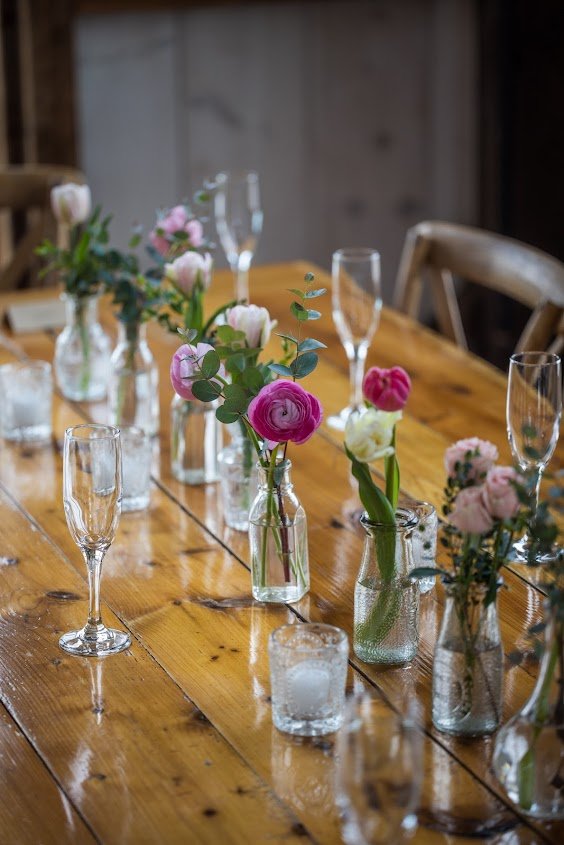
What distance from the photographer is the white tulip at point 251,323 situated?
4.29 feet

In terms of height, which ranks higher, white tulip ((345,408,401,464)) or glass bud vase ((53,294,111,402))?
white tulip ((345,408,401,464))

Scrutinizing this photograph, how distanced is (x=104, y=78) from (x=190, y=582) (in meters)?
2.50

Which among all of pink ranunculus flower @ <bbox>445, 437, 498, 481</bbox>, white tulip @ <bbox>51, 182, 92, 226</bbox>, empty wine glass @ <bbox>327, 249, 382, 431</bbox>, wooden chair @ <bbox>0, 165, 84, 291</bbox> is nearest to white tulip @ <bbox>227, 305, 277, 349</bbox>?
pink ranunculus flower @ <bbox>445, 437, 498, 481</bbox>

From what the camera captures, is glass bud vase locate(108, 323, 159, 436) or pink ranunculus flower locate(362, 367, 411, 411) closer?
pink ranunculus flower locate(362, 367, 411, 411)

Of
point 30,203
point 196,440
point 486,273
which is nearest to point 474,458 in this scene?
point 196,440

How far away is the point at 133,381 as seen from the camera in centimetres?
174

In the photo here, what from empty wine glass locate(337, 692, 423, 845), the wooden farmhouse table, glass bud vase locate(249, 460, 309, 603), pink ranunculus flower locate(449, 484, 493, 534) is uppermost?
pink ranunculus flower locate(449, 484, 493, 534)

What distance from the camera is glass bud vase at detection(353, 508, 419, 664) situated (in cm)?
115

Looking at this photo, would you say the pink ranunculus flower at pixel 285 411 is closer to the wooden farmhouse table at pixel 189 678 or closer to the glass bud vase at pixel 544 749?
the wooden farmhouse table at pixel 189 678

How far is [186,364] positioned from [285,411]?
Answer: 16 centimetres

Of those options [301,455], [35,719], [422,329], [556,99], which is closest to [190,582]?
[35,719]

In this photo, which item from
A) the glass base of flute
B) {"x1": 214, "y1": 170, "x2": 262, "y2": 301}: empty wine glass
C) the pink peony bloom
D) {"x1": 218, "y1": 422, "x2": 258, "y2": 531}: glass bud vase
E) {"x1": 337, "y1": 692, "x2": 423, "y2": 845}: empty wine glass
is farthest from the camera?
{"x1": 214, "y1": 170, "x2": 262, "y2": 301}: empty wine glass

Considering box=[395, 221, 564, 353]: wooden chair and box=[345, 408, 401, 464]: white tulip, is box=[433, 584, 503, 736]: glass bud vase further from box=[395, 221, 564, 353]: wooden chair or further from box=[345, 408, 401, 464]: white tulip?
box=[395, 221, 564, 353]: wooden chair

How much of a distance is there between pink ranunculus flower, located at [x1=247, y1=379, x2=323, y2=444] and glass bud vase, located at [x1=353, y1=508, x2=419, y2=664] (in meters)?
0.10
